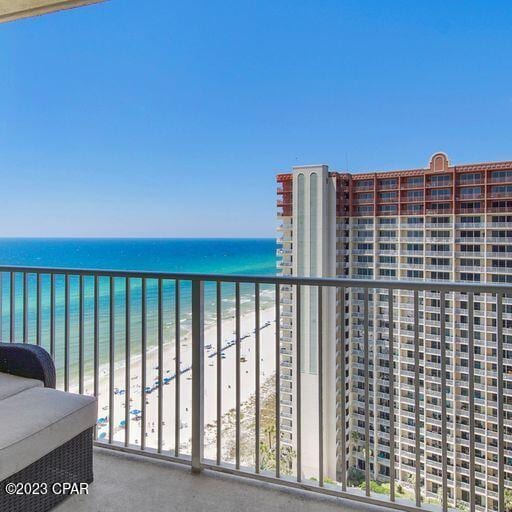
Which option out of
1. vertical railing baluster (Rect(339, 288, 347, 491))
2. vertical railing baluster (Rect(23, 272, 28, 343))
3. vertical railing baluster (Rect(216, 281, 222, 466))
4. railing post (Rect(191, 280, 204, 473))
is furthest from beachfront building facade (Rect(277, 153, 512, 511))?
vertical railing baluster (Rect(23, 272, 28, 343))

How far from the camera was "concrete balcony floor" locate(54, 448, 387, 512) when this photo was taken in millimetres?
1753

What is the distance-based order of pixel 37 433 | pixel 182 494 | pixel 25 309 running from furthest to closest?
pixel 25 309 → pixel 182 494 → pixel 37 433

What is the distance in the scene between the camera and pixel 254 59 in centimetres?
1079

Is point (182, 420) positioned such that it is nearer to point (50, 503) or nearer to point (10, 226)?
point (50, 503)

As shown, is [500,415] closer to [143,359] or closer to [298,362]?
[298,362]

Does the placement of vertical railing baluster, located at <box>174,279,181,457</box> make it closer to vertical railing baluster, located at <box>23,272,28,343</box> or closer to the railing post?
the railing post

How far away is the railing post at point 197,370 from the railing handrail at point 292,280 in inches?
4.1

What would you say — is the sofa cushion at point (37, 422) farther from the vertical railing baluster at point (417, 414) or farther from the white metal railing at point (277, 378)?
the vertical railing baluster at point (417, 414)

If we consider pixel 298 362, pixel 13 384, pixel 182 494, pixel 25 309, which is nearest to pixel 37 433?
pixel 13 384

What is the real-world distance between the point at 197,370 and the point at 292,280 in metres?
0.70

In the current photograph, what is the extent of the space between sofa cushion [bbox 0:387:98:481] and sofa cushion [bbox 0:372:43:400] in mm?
35

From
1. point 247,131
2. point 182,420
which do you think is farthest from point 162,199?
point 182,420

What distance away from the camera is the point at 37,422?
155cm

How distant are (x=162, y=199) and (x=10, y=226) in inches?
211
